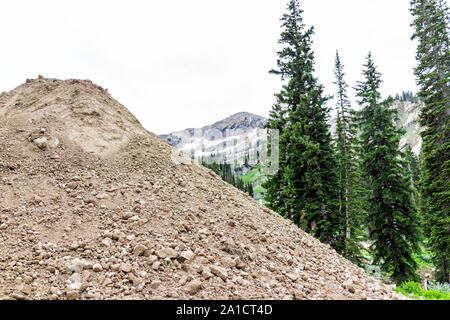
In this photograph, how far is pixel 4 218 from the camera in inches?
187

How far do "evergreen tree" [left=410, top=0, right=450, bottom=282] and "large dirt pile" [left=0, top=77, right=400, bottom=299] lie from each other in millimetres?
10177

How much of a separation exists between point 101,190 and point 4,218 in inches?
69.0

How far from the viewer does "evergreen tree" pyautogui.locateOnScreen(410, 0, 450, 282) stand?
42.2 feet

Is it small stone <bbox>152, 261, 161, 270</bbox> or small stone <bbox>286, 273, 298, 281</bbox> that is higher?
small stone <bbox>152, 261, 161, 270</bbox>

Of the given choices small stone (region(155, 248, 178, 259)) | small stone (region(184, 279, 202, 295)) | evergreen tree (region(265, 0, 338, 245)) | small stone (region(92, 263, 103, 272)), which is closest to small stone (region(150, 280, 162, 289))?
small stone (region(184, 279, 202, 295))

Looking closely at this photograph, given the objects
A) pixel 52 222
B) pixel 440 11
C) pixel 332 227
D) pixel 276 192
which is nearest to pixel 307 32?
pixel 440 11

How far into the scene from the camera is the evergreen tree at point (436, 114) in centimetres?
1286

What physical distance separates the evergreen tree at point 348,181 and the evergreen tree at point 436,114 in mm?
3729

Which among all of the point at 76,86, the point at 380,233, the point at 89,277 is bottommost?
the point at 380,233

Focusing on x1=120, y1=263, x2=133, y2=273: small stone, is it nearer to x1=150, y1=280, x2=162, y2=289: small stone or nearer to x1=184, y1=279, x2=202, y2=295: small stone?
x1=150, y1=280, x2=162, y2=289: small stone

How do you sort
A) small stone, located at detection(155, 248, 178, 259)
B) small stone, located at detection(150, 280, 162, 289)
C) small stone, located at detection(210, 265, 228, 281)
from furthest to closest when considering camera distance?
small stone, located at detection(155, 248, 178, 259) < small stone, located at detection(210, 265, 228, 281) < small stone, located at detection(150, 280, 162, 289)

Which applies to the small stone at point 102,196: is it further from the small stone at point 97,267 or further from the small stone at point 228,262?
the small stone at point 228,262

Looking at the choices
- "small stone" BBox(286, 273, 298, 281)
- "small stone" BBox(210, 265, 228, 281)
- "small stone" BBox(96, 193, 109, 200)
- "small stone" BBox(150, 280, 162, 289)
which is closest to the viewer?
"small stone" BBox(150, 280, 162, 289)

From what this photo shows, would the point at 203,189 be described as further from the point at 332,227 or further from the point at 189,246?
the point at 332,227
